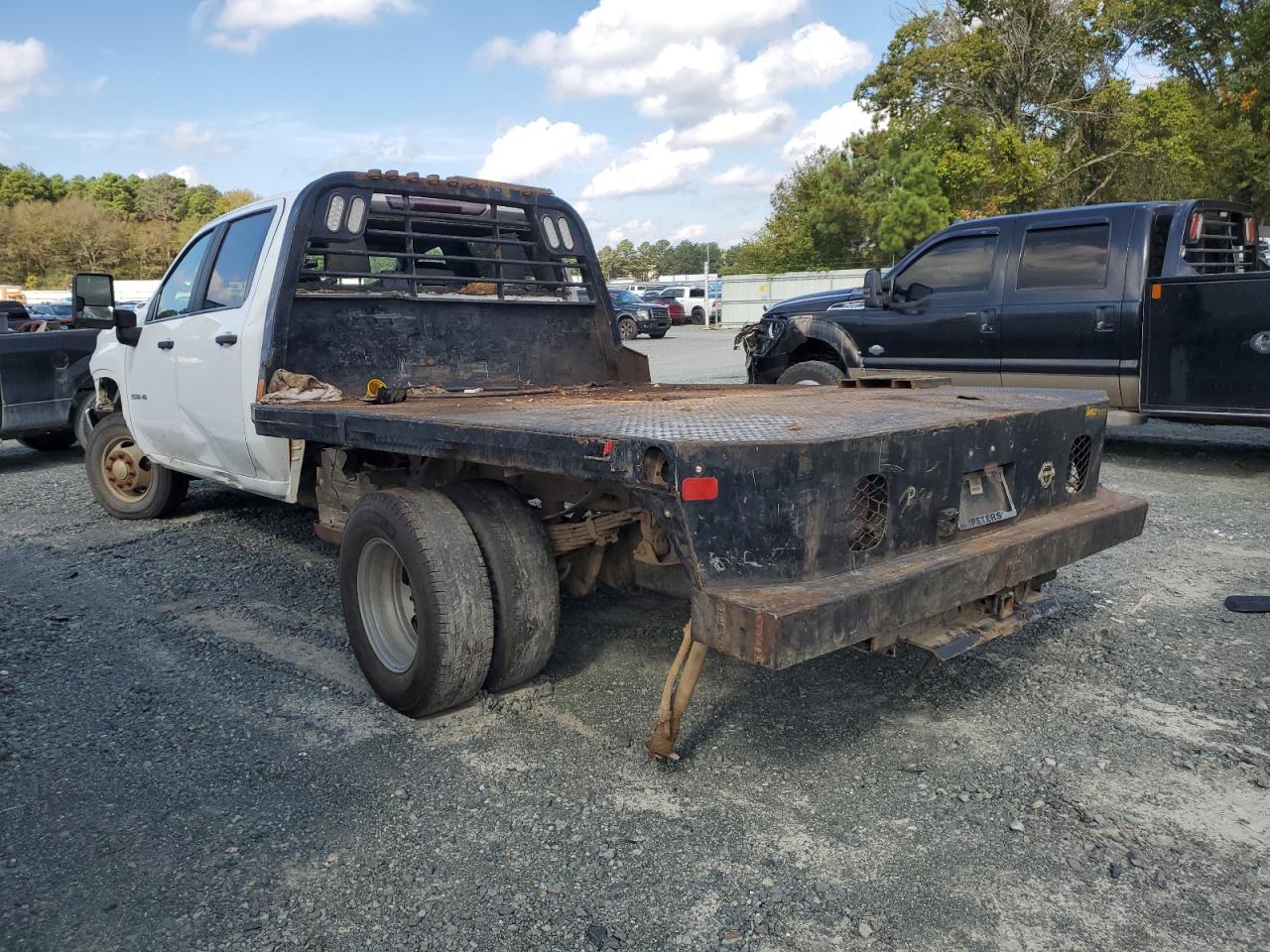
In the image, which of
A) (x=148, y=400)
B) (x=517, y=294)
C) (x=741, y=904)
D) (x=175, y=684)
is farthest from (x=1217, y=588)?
(x=148, y=400)

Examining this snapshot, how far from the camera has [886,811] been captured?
9.12 feet

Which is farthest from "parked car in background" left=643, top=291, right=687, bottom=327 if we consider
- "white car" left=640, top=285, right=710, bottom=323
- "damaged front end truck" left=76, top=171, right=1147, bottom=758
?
"damaged front end truck" left=76, top=171, right=1147, bottom=758

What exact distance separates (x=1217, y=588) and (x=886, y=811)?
2895 millimetres

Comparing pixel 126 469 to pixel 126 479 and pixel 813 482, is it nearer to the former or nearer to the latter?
pixel 126 479

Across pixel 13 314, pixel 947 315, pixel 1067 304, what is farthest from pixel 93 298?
pixel 1067 304

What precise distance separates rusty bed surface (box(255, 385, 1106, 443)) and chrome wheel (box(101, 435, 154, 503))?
2894mm

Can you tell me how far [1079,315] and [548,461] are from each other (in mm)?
6110

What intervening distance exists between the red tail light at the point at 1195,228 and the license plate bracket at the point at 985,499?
17.3 ft

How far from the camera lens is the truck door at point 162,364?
5453mm

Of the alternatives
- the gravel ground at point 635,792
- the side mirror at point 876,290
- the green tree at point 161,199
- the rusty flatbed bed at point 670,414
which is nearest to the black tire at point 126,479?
the gravel ground at point 635,792

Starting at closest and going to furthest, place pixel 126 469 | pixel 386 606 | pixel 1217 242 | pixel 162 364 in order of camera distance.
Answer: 1. pixel 386 606
2. pixel 162 364
3. pixel 126 469
4. pixel 1217 242

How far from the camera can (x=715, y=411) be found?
344 centimetres

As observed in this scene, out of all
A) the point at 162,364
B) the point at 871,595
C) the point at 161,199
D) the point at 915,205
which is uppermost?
the point at 161,199

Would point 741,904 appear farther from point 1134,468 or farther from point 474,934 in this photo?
point 1134,468
